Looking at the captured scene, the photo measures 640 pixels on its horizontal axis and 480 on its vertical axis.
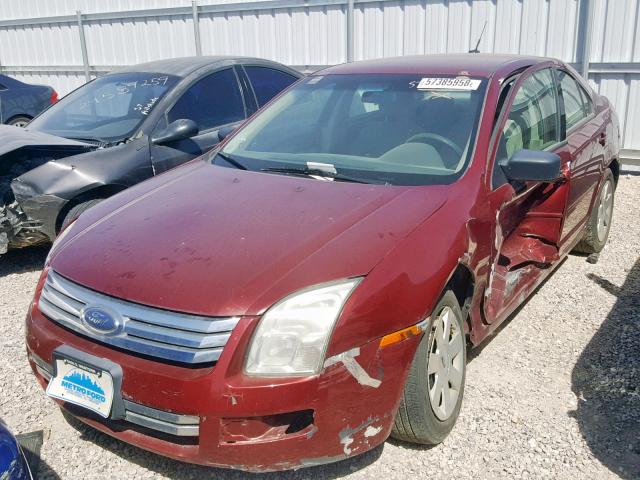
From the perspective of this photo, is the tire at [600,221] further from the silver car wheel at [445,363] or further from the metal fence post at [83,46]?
the metal fence post at [83,46]

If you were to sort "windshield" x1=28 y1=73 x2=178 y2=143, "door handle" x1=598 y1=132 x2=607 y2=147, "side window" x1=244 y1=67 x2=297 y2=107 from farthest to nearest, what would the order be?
"side window" x1=244 y1=67 x2=297 y2=107, "windshield" x1=28 y1=73 x2=178 y2=143, "door handle" x1=598 y1=132 x2=607 y2=147

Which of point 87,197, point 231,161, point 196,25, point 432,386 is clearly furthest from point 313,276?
point 196,25

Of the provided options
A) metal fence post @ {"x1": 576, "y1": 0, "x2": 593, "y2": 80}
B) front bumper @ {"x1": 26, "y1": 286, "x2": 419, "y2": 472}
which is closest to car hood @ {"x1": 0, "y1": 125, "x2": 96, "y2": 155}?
front bumper @ {"x1": 26, "y1": 286, "x2": 419, "y2": 472}

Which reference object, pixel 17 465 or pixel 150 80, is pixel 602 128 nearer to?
pixel 150 80

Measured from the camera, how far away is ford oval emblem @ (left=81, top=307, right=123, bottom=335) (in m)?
2.26

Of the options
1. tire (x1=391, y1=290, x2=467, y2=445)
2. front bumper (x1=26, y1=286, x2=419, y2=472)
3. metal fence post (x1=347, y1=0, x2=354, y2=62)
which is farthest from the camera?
metal fence post (x1=347, y1=0, x2=354, y2=62)

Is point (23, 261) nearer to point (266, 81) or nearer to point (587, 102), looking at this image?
point (266, 81)

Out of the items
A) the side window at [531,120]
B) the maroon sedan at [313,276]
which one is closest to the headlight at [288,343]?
the maroon sedan at [313,276]

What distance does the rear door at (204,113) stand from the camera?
15.8 feet

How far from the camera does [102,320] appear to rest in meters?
2.30

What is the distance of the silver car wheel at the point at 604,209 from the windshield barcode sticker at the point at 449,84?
2060mm

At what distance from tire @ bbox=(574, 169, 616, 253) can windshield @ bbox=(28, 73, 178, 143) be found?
3502 mm

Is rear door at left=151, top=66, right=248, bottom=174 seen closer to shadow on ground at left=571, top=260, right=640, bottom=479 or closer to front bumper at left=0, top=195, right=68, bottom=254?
front bumper at left=0, top=195, right=68, bottom=254

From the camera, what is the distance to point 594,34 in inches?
→ 286
